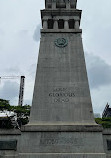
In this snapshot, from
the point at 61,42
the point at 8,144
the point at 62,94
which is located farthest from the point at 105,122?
the point at 8,144

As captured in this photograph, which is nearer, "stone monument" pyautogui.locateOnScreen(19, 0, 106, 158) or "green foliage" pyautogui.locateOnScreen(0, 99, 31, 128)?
"stone monument" pyautogui.locateOnScreen(19, 0, 106, 158)

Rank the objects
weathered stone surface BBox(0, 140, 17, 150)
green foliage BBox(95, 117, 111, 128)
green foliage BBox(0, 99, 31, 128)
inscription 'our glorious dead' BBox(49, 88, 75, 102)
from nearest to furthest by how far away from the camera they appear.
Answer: weathered stone surface BBox(0, 140, 17, 150)
inscription 'our glorious dead' BBox(49, 88, 75, 102)
green foliage BBox(95, 117, 111, 128)
green foliage BBox(0, 99, 31, 128)

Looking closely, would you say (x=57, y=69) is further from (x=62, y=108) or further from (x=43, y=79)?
(x=62, y=108)

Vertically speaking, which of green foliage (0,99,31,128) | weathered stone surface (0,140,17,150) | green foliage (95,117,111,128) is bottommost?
weathered stone surface (0,140,17,150)

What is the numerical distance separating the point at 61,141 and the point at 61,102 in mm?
3742

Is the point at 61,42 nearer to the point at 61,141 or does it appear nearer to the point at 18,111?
the point at 61,141

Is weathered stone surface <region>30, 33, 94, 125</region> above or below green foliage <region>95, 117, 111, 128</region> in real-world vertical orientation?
above

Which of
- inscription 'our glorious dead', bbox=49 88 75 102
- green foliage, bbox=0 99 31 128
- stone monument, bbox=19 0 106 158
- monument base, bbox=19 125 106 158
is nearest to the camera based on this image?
monument base, bbox=19 125 106 158

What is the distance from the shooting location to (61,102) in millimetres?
18562

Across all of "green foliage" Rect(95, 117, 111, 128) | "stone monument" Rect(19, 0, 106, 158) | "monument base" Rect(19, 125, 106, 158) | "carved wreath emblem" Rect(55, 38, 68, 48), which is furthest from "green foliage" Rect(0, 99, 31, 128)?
"carved wreath emblem" Rect(55, 38, 68, 48)

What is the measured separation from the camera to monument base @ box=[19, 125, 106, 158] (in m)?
15.9

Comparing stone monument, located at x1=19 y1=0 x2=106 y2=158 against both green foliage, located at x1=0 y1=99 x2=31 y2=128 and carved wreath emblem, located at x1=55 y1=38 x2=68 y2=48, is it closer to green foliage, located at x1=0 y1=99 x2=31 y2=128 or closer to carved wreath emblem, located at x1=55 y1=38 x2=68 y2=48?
carved wreath emblem, located at x1=55 y1=38 x2=68 y2=48

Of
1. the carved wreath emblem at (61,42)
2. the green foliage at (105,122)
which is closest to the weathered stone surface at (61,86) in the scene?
the carved wreath emblem at (61,42)

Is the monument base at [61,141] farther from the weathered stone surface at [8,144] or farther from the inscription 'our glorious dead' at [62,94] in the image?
the inscription 'our glorious dead' at [62,94]
